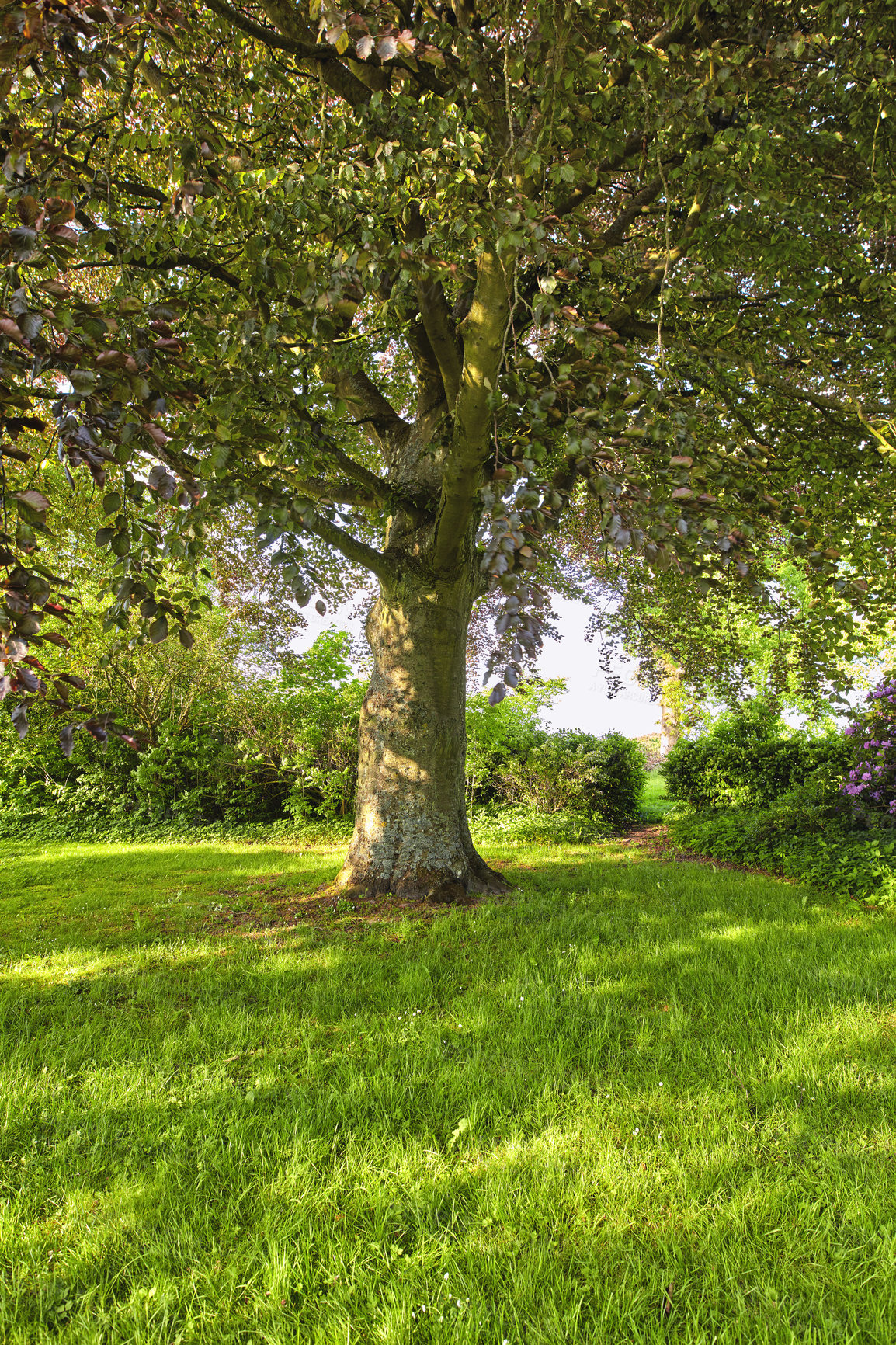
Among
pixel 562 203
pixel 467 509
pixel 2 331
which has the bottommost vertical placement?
pixel 2 331

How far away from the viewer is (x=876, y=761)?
757 cm

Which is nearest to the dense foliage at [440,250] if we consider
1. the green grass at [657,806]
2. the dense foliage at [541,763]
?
the dense foliage at [541,763]

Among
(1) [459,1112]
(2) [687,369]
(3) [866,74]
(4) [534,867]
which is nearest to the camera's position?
(1) [459,1112]

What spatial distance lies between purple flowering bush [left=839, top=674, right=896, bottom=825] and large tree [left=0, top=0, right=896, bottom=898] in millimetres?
2671

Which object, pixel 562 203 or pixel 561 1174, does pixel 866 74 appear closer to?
pixel 562 203

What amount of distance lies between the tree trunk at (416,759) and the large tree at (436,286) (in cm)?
3

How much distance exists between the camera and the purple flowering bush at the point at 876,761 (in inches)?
290

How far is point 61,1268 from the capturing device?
191 centimetres

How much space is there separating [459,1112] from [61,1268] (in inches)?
53.9

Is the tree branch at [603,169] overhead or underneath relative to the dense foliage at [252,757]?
overhead

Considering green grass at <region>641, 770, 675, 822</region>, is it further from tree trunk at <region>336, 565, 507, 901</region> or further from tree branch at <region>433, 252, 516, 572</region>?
tree branch at <region>433, 252, 516, 572</region>

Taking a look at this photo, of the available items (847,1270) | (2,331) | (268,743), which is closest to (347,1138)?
(847,1270)

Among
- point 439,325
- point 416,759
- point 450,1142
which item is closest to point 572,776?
point 416,759

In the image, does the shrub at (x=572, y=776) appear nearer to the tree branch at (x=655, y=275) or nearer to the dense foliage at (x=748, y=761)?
the dense foliage at (x=748, y=761)
